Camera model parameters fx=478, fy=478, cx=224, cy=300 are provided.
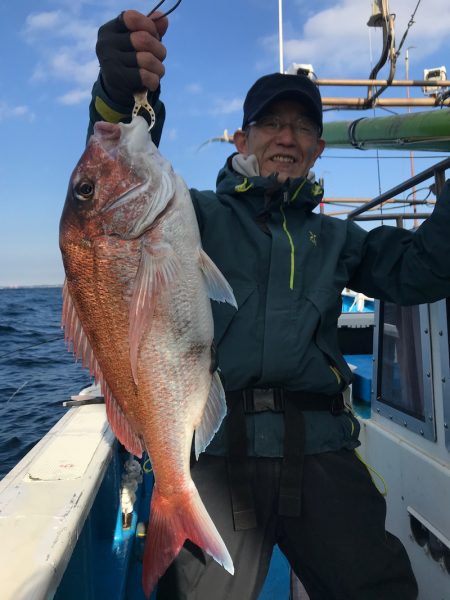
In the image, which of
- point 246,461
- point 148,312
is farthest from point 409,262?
point 148,312

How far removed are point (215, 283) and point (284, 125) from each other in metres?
1.17

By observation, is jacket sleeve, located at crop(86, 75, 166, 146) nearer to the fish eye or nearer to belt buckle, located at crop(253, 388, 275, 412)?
the fish eye

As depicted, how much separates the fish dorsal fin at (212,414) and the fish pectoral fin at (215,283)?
0.94 ft

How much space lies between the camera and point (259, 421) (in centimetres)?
208

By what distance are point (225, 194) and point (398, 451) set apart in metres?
1.83

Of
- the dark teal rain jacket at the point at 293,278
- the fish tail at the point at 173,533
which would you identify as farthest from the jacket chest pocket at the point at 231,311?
the fish tail at the point at 173,533

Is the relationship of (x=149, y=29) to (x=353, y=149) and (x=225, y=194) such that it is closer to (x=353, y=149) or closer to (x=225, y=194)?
(x=225, y=194)

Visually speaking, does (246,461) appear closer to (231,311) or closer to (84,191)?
(231,311)

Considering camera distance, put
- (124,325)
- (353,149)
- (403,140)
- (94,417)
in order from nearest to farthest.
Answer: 1. (124,325)
2. (94,417)
3. (403,140)
4. (353,149)

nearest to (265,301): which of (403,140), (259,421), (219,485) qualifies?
(259,421)

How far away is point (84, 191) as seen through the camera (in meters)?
1.77

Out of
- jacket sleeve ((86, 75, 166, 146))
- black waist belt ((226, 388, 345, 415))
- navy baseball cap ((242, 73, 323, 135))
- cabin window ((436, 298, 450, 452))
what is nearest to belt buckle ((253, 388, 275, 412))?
black waist belt ((226, 388, 345, 415))

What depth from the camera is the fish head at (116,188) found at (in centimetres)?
175

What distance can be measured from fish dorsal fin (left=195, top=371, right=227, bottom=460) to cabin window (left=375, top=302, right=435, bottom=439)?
1.38 metres
